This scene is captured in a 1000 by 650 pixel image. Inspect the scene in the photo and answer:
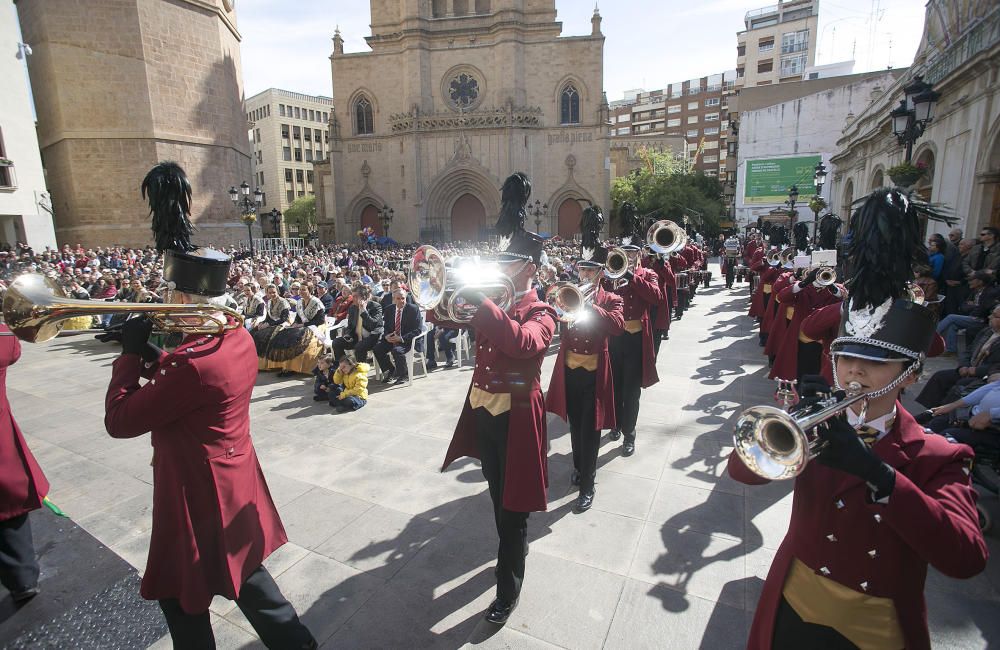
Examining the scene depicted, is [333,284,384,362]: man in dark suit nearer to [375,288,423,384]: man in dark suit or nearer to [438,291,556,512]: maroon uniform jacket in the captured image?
[375,288,423,384]: man in dark suit

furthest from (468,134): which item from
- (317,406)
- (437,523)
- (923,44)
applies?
(437,523)

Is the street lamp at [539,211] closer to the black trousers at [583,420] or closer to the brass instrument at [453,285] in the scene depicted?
the black trousers at [583,420]

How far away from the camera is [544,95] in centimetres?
3681

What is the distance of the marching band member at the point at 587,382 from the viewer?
428 centimetres

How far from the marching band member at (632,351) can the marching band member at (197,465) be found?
12.4ft

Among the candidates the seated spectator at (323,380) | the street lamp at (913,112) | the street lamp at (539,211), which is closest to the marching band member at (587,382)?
the seated spectator at (323,380)

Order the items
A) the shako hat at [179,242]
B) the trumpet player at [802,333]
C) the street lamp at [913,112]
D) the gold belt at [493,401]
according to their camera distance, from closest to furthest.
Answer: the shako hat at [179,242] < the gold belt at [493,401] < the trumpet player at [802,333] < the street lamp at [913,112]

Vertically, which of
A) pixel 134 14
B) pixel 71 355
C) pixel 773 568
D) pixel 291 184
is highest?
pixel 134 14

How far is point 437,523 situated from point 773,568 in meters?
2.76

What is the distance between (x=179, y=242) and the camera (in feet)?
9.21

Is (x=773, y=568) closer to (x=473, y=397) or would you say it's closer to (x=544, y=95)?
(x=473, y=397)

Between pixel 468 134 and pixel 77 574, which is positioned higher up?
pixel 468 134

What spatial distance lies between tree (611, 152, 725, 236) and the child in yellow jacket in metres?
27.7

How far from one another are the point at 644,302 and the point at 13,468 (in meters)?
5.36
